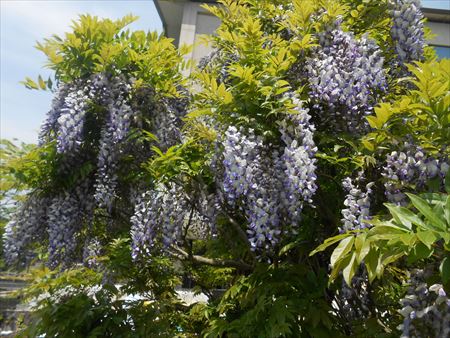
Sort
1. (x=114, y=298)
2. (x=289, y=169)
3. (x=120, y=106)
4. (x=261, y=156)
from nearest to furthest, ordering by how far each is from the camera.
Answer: (x=289, y=169) → (x=261, y=156) → (x=120, y=106) → (x=114, y=298)

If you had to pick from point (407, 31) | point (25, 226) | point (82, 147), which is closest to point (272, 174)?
point (407, 31)

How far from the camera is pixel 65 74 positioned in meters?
4.56

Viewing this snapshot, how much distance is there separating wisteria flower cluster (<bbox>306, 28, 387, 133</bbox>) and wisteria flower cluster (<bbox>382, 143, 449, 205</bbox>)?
0.75m

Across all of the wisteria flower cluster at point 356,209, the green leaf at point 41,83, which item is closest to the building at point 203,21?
the green leaf at point 41,83

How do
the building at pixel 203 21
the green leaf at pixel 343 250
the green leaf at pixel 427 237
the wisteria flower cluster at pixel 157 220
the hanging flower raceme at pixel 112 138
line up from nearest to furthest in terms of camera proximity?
the green leaf at pixel 427 237, the green leaf at pixel 343 250, the wisteria flower cluster at pixel 157 220, the hanging flower raceme at pixel 112 138, the building at pixel 203 21

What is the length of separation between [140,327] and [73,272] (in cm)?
107

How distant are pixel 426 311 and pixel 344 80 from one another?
1995 millimetres

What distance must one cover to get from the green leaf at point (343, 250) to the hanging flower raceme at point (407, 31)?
97.4 inches

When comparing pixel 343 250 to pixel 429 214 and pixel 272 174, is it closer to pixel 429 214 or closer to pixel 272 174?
pixel 429 214

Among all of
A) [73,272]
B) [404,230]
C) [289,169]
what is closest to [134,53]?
[289,169]

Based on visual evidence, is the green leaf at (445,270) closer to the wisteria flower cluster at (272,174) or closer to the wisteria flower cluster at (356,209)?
the wisteria flower cluster at (356,209)

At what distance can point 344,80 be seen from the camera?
3.62 metres

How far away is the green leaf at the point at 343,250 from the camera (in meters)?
2.04

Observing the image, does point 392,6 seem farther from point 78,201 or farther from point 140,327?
point 140,327
